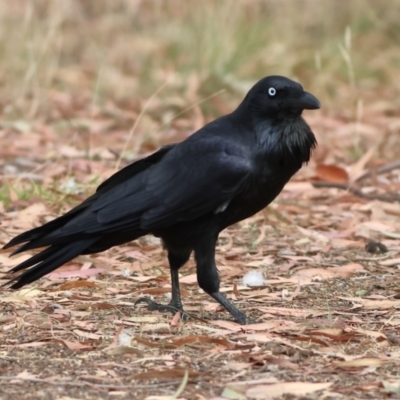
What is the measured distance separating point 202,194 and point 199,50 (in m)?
5.55

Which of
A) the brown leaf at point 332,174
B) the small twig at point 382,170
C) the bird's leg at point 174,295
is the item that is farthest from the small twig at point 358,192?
the bird's leg at point 174,295

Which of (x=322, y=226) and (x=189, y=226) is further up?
(x=189, y=226)

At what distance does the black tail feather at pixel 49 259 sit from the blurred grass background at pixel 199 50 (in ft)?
12.6

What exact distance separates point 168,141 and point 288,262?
3.00 meters

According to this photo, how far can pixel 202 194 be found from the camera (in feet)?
13.5

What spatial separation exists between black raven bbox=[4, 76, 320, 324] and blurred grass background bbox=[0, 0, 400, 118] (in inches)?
135

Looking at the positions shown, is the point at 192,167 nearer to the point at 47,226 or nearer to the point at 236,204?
the point at 236,204

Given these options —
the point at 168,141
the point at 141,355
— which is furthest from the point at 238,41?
the point at 141,355

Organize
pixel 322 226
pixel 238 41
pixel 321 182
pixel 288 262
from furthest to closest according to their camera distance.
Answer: pixel 238 41, pixel 321 182, pixel 322 226, pixel 288 262

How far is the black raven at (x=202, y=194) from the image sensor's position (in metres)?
4.09

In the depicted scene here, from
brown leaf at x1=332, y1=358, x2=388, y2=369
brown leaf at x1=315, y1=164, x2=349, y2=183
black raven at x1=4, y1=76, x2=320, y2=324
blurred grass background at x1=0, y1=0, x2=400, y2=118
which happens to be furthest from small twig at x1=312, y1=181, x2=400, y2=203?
brown leaf at x1=332, y1=358, x2=388, y2=369

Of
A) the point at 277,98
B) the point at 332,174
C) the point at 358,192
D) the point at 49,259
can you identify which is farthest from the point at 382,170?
the point at 49,259

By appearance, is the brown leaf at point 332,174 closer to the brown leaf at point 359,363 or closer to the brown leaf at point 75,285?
the brown leaf at point 75,285

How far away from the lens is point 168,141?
8.00 metres
